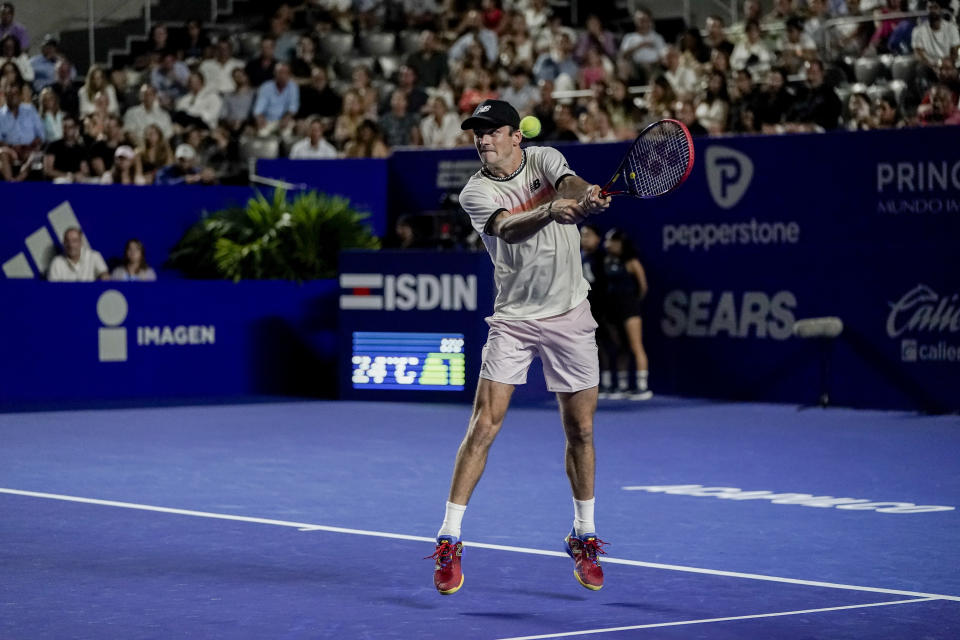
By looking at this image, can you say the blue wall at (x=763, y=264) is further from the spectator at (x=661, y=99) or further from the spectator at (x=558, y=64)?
the spectator at (x=558, y=64)

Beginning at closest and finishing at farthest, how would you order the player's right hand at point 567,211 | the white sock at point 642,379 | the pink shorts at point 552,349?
the player's right hand at point 567,211
the pink shorts at point 552,349
the white sock at point 642,379

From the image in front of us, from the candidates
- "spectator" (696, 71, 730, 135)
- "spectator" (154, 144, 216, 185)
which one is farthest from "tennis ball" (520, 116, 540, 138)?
"spectator" (154, 144, 216, 185)

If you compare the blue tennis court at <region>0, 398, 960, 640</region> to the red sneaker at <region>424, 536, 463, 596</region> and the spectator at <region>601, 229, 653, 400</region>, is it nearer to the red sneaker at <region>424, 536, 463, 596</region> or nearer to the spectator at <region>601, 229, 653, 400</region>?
the red sneaker at <region>424, 536, 463, 596</region>

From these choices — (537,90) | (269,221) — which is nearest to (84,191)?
(269,221)

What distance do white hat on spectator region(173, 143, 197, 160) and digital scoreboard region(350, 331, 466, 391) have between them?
3.58 m

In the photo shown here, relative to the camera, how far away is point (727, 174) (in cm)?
1800

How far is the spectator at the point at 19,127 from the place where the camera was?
19.9 metres

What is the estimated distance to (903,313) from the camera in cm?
1661

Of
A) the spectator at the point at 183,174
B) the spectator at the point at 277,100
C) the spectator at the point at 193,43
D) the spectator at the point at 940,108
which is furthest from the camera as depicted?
the spectator at the point at 193,43

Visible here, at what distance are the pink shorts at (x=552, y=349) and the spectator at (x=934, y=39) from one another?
36.4 feet

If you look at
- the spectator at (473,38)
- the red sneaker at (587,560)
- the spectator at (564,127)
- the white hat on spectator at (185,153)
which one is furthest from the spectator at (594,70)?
the red sneaker at (587,560)

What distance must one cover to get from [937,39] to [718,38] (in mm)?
3386

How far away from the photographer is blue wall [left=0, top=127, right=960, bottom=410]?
1642 centimetres

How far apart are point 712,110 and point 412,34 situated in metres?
7.23
